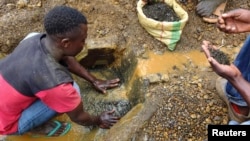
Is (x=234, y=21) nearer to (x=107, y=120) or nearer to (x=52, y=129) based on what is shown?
(x=107, y=120)

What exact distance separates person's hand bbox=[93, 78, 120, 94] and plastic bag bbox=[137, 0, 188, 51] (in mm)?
506

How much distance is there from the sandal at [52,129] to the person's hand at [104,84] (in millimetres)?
401

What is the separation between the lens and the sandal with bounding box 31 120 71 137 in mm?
2688

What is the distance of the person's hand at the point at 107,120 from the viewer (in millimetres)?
2791

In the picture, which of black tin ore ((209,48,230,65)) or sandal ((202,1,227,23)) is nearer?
black tin ore ((209,48,230,65))

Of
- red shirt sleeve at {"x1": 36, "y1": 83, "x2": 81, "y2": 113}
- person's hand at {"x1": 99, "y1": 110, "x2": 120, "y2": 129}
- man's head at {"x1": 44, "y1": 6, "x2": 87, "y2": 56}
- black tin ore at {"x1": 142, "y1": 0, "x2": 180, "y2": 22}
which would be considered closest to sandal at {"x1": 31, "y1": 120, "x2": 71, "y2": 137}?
person's hand at {"x1": 99, "y1": 110, "x2": 120, "y2": 129}

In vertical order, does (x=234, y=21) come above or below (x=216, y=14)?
above

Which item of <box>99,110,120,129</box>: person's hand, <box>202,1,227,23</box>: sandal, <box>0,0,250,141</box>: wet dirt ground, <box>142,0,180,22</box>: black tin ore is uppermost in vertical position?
<box>142,0,180,22</box>: black tin ore

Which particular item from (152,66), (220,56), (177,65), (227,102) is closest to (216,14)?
(220,56)

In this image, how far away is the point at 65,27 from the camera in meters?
2.00

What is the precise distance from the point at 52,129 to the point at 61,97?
0.68 meters

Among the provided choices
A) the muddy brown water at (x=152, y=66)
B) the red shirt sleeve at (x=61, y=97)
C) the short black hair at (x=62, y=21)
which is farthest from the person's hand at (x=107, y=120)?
the short black hair at (x=62, y=21)

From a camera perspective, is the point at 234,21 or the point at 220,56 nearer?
the point at 234,21

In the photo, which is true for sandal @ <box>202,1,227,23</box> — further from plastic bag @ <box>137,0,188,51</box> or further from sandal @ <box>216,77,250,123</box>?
sandal @ <box>216,77,250,123</box>
